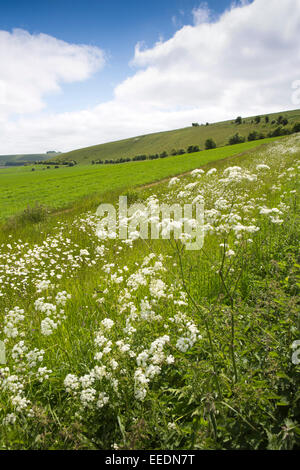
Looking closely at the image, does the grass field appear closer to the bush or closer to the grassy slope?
the bush

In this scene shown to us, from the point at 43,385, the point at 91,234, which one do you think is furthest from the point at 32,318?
the point at 91,234

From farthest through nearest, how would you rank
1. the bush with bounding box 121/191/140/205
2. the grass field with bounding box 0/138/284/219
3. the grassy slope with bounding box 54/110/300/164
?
the grassy slope with bounding box 54/110/300/164
the grass field with bounding box 0/138/284/219
the bush with bounding box 121/191/140/205

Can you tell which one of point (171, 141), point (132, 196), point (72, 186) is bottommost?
point (132, 196)

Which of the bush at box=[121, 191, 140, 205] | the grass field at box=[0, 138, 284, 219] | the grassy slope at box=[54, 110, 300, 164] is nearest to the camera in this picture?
the bush at box=[121, 191, 140, 205]

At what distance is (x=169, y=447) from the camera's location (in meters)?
2.13

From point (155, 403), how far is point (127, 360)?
60 centimetres

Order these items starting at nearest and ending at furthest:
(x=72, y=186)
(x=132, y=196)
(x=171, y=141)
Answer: (x=132, y=196) → (x=72, y=186) → (x=171, y=141)

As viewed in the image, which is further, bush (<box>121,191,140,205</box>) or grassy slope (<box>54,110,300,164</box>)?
grassy slope (<box>54,110,300,164</box>)

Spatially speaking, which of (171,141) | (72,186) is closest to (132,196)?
(72,186)

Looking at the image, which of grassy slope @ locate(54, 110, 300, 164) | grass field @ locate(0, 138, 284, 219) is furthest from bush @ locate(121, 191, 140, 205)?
grassy slope @ locate(54, 110, 300, 164)

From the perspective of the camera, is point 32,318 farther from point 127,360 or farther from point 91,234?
point 91,234

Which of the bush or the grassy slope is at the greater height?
the grassy slope

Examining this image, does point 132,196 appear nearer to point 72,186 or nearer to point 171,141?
point 72,186

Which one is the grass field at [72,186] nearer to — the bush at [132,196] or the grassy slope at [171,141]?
the bush at [132,196]
